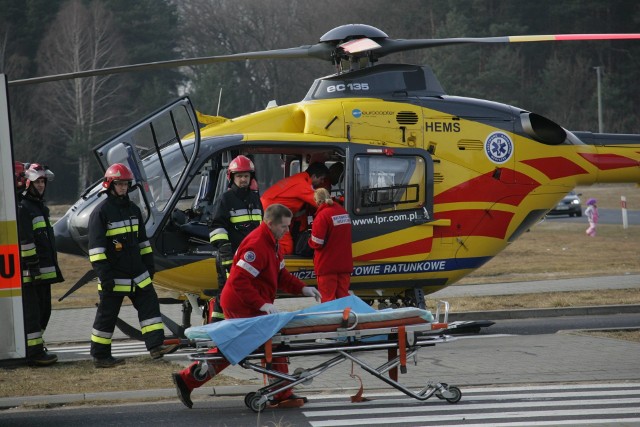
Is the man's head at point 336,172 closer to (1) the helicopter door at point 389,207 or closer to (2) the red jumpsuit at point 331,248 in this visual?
(1) the helicopter door at point 389,207

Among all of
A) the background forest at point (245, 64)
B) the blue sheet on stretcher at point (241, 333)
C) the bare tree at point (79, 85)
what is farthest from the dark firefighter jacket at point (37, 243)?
the bare tree at point (79, 85)

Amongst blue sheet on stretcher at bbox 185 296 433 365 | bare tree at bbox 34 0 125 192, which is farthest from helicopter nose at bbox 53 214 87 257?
bare tree at bbox 34 0 125 192

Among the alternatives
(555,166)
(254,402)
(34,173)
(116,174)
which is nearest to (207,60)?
(116,174)

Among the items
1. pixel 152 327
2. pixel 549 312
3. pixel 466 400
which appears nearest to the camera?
pixel 466 400

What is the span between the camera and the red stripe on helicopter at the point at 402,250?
41.9ft

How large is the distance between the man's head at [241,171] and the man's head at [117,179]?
124 cm

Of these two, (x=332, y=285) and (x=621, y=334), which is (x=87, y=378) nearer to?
(x=332, y=285)

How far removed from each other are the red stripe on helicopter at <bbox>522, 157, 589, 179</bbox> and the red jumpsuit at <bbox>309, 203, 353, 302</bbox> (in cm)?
322

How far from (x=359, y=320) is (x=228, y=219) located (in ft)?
11.3

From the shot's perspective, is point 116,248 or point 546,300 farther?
point 546,300

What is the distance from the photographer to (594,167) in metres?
14.0

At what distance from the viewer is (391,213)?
1286cm

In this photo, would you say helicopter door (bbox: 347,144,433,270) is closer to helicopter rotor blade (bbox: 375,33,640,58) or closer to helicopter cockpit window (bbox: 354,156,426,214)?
helicopter cockpit window (bbox: 354,156,426,214)

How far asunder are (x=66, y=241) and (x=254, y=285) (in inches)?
172
